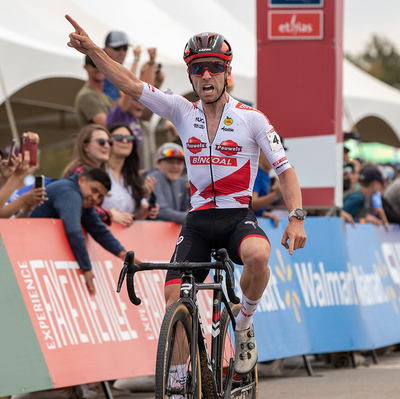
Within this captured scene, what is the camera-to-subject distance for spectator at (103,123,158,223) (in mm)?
7562

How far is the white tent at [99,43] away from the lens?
10.6 metres

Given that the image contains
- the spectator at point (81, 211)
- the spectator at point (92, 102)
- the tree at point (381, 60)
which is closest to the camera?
the spectator at point (81, 211)

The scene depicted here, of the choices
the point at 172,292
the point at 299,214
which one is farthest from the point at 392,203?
the point at 172,292

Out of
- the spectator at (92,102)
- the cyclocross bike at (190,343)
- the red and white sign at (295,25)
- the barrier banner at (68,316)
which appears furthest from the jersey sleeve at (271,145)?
the red and white sign at (295,25)

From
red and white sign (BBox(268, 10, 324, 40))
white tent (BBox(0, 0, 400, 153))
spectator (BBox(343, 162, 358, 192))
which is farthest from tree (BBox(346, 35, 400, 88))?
red and white sign (BBox(268, 10, 324, 40))

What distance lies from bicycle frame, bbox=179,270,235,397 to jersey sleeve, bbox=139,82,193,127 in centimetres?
106

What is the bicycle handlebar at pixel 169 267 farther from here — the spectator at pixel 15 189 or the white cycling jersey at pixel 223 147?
the spectator at pixel 15 189

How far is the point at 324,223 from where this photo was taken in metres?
8.99

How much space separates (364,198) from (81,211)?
5.57 metres

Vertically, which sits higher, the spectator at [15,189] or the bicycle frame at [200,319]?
the spectator at [15,189]

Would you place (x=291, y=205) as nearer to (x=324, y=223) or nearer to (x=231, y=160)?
(x=231, y=160)

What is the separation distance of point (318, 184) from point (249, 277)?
16.6ft

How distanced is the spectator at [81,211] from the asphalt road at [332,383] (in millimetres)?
1505

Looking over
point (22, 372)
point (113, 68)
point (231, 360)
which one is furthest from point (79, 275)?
point (113, 68)
